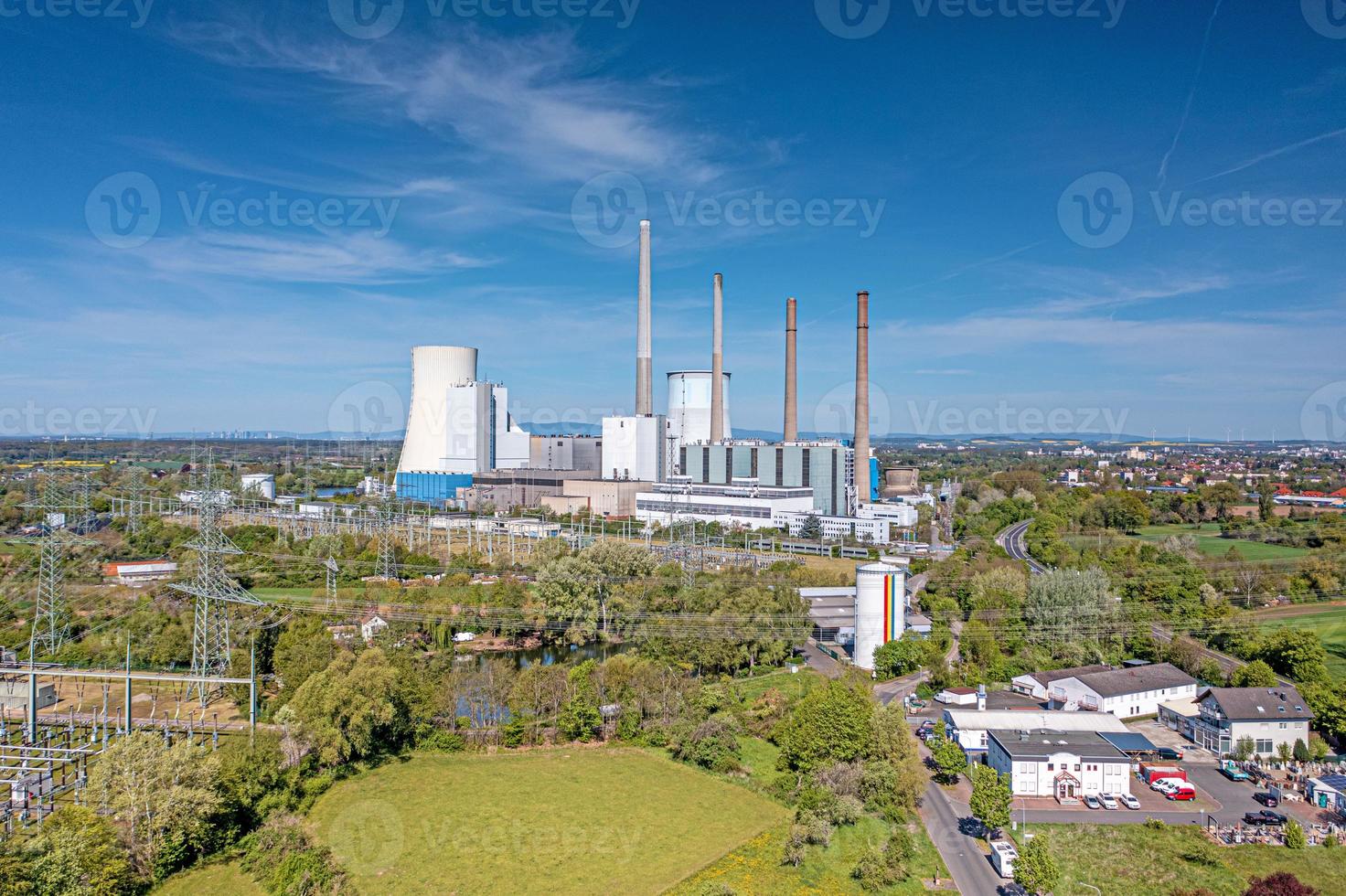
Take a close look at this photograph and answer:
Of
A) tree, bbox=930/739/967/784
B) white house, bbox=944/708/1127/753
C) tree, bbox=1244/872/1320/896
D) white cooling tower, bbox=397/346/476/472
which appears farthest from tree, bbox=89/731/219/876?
white cooling tower, bbox=397/346/476/472

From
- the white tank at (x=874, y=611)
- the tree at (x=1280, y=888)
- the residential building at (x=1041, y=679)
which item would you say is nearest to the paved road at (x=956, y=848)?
the tree at (x=1280, y=888)

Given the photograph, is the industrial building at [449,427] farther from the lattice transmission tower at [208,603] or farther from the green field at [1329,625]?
the green field at [1329,625]

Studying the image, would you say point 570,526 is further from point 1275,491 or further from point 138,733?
point 1275,491

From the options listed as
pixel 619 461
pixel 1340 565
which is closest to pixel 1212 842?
pixel 1340 565

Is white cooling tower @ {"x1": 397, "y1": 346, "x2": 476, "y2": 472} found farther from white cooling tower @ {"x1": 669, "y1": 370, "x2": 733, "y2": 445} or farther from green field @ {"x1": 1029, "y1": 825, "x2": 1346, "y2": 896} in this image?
green field @ {"x1": 1029, "y1": 825, "x2": 1346, "y2": 896}

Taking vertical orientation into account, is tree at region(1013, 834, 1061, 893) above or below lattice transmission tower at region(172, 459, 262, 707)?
below

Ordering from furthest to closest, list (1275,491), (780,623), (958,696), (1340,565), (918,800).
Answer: (1275,491) → (1340,565) → (780,623) → (958,696) → (918,800)
